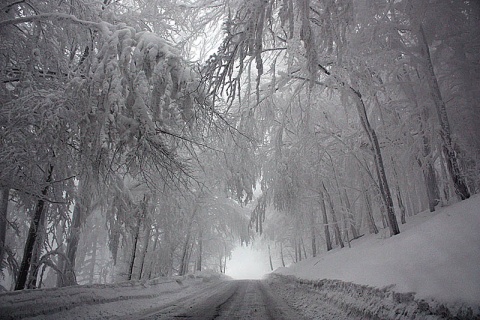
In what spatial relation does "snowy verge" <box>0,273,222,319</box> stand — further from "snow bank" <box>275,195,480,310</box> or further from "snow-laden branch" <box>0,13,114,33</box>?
"snow bank" <box>275,195,480,310</box>

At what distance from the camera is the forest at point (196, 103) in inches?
121

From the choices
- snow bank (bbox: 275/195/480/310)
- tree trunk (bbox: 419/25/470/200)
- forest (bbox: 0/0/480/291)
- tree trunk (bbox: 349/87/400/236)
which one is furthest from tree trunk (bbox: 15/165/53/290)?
tree trunk (bbox: 419/25/470/200)

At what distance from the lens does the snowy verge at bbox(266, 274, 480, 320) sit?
211cm

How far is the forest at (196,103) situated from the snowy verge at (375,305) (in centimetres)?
263

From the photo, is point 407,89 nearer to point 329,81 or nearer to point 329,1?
point 329,81

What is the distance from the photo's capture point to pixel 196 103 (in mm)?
3711

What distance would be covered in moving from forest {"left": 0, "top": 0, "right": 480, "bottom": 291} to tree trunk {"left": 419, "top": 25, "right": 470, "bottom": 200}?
1.1 inches

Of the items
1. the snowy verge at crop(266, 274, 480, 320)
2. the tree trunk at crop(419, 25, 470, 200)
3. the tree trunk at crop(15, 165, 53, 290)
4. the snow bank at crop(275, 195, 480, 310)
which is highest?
the tree trunk at crop(419, 25, 470, 200)

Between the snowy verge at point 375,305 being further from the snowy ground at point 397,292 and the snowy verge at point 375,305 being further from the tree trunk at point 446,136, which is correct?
the tree trunk at point 446,136

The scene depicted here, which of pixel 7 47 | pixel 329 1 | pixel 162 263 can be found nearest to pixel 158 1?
pixel 7 47

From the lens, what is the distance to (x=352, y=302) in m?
3.72

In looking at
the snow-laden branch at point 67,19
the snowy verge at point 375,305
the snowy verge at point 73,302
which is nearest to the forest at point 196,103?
the snow-laden branch at point 67,19

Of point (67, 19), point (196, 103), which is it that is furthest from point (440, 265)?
point (67, 19)

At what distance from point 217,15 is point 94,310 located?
320 inches
